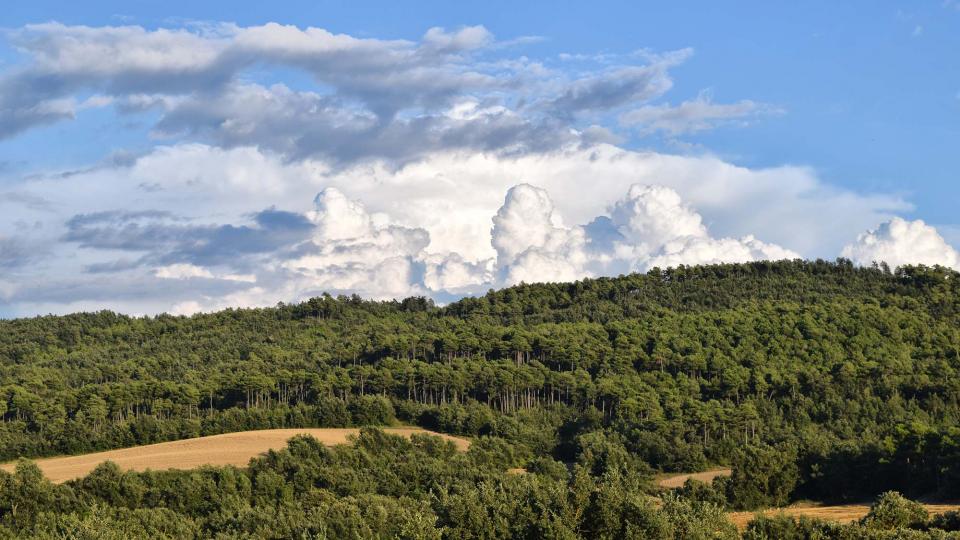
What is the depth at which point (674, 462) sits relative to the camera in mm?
116312

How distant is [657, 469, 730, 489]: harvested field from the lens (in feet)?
345

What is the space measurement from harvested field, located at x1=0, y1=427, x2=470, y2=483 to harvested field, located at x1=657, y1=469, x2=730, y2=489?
24558 mm

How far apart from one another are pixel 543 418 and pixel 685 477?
30.9 m

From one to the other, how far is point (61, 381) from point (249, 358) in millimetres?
29270

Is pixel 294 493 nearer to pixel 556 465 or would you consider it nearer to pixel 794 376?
pixel 556 465

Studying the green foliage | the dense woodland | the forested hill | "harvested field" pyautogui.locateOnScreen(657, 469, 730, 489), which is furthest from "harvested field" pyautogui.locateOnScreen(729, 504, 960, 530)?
the forested hill

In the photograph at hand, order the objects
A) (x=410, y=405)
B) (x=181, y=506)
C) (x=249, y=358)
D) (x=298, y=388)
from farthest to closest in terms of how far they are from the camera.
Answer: (x=249, y=358)
(x=298, y=388)
(x=410, y=405)
(x=181, y=506)

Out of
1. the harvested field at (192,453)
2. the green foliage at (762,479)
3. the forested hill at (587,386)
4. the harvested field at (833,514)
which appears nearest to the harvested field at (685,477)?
the forested hill at (587,386)

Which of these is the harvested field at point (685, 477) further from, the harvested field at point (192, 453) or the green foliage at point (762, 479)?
the harvested field at point (192, 453)

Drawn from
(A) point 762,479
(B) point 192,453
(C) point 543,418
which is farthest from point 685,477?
(B) point 192,453

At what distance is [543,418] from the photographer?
138 meters

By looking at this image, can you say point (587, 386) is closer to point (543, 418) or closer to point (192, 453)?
point (543, 418)

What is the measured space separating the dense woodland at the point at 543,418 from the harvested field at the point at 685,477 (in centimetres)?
287

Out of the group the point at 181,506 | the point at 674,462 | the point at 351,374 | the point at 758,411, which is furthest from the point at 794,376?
the point at 181,506
